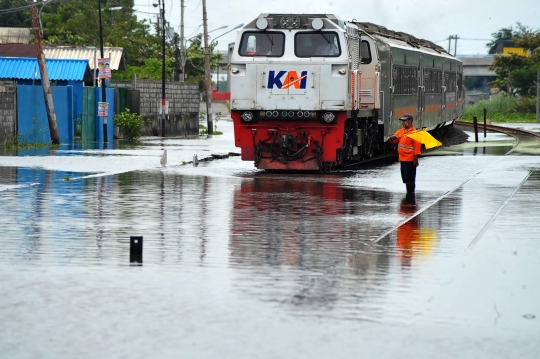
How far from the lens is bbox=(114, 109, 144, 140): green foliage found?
1794 inches

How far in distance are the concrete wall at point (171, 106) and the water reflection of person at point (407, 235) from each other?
1347 inches

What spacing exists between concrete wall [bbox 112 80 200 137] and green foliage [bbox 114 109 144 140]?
458cm

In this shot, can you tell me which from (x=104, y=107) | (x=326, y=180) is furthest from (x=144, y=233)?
(x=104, y=107)

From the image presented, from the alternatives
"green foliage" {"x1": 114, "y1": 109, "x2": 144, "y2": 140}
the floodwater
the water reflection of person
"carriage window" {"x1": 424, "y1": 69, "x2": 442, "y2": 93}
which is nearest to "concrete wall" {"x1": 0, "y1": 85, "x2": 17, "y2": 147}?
"green foliage" {"x1": 114, "y1": 109, "x2": 144, "y2": 140}

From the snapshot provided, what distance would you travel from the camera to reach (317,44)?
82.0ft

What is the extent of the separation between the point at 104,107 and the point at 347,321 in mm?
33825

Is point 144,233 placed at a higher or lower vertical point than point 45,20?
lower

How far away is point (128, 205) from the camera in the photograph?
17.7m

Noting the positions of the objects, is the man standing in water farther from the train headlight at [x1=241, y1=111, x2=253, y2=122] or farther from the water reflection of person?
the train headlight at [x1=241, y1=111, x2=253, y2=122]

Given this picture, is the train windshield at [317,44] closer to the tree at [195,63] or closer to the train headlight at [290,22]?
the train headlight at [290,22]

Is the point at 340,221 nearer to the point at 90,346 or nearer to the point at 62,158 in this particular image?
the point at 90,346

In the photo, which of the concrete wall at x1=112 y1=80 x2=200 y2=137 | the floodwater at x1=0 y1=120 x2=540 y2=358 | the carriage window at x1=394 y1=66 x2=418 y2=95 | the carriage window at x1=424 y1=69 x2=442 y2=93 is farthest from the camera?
the concrete wall at x1=112 y1=80 x2=200 y2=137

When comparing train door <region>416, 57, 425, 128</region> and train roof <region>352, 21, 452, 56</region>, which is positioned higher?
train roof <region>352, 21, 452, 56</region>

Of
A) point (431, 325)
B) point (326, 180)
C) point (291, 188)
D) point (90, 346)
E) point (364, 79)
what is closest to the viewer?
point (90, 346)
